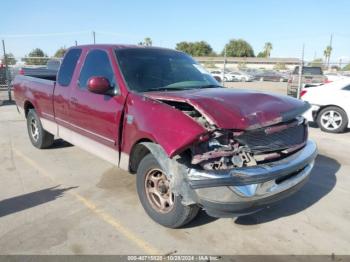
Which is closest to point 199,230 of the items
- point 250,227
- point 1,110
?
point 250,227

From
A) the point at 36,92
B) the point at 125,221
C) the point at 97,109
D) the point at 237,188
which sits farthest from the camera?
the point at 36,92

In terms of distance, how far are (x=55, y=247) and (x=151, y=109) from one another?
166 centimetres

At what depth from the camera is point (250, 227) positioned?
3.92 meters

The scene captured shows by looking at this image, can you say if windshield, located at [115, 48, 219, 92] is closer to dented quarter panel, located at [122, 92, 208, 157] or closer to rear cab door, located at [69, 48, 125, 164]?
rear cab door, located at [69, 48, 125, 164]

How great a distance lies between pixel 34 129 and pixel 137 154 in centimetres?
396

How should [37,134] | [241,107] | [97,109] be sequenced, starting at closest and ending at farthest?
[241,107] → [97,109] → [37,134]

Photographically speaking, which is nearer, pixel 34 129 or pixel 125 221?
pixel 125 221

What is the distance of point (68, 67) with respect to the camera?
5.77 m

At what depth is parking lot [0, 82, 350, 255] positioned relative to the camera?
3.52 meters

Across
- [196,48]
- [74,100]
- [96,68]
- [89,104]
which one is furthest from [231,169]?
[196,48]

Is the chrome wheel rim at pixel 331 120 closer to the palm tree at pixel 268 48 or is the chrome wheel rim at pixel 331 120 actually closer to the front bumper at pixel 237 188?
the front bumper at pixel 237 188

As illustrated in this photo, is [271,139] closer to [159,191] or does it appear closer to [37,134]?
[159,191]

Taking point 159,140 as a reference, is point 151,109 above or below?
above

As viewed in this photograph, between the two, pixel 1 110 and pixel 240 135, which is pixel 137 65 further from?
pixel 1 110
